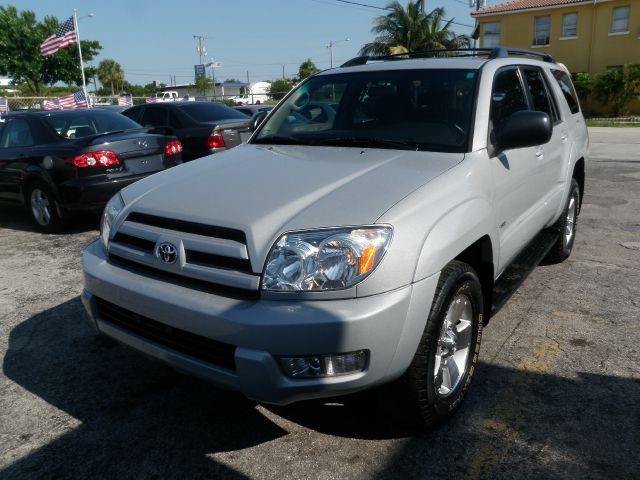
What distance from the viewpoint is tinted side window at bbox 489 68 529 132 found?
338 centimetres

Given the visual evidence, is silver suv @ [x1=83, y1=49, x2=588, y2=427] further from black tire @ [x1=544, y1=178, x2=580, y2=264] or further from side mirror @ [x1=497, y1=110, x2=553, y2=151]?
black tire @ [x1=544, y1=178, x2=580, y2=264]

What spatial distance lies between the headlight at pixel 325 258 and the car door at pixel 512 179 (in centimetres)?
113

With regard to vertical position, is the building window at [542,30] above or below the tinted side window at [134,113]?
above

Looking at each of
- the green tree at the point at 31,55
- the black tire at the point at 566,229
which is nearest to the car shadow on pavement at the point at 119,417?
the black tire at the point at 566,229

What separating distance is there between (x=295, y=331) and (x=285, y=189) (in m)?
0.77

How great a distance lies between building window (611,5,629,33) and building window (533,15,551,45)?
3477 mm

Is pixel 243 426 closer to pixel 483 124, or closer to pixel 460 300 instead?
pixel 460 300

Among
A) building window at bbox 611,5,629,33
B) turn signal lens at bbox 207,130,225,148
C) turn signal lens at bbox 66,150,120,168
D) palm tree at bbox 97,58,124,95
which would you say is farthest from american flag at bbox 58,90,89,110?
palm tree at bbox 97,58,124,95

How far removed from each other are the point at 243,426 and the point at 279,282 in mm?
979

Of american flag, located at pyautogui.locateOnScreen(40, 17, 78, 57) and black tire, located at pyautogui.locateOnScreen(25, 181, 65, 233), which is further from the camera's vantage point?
american flag, located at pyautogui.locateOnScreen(40, 17, 78, 57)

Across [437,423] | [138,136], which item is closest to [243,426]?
[437,423]

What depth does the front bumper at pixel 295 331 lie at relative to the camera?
6.98 feet

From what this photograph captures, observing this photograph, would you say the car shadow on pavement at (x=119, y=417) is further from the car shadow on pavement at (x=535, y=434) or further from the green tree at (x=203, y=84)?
the green tree at (x=203, y=84)

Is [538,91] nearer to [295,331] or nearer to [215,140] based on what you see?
[295,331]
